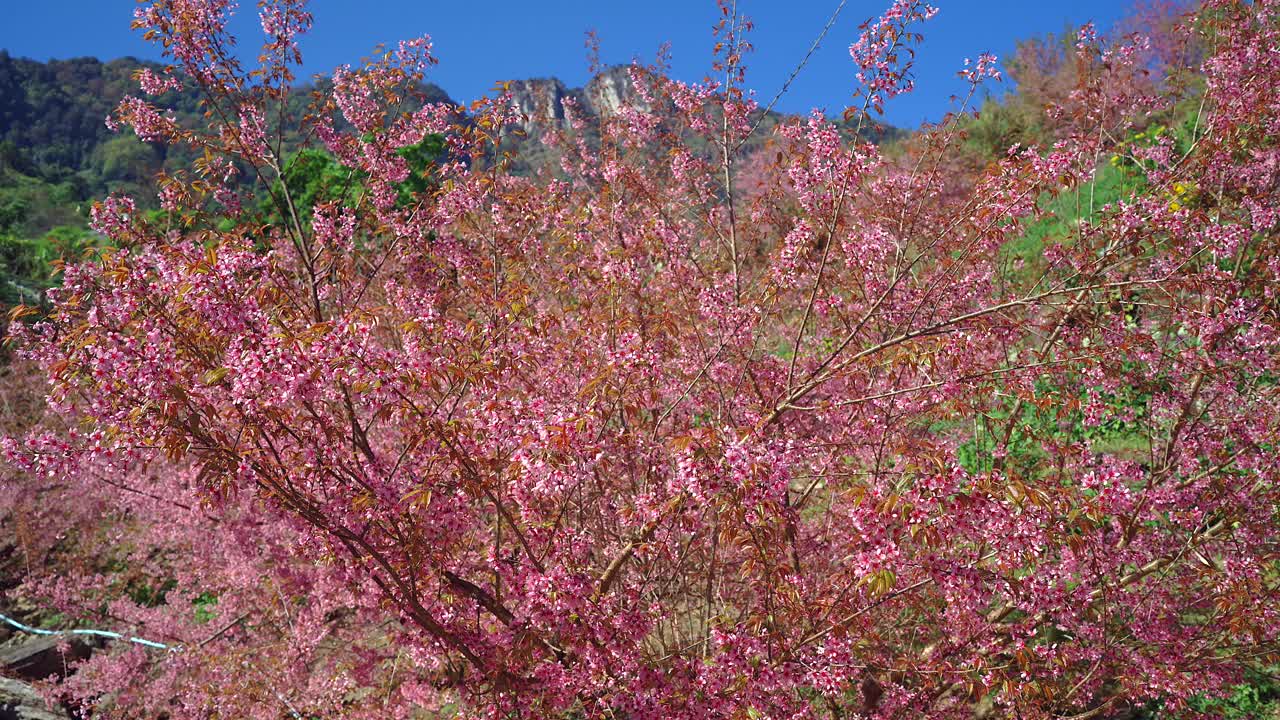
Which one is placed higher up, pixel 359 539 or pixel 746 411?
pixel 746 411

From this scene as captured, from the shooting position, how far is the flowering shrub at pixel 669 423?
2.66 meters

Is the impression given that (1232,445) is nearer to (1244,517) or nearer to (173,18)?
(1244,517)

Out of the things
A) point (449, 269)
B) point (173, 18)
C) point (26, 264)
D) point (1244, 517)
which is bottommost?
point (1244, 517)

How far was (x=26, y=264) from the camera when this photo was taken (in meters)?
18.7

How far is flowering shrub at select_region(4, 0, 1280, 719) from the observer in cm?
266

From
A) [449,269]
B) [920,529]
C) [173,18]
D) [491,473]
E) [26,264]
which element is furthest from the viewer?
[26,264]

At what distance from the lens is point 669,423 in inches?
191

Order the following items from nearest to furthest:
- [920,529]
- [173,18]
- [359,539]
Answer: [920,529] < [359,539] < [173,18]

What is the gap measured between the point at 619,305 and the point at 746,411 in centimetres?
126

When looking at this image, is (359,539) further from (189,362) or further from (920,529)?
(920,529)

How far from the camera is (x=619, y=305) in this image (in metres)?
4.92

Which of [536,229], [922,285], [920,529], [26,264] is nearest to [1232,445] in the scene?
[922,285]

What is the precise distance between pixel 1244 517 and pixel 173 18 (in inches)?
264

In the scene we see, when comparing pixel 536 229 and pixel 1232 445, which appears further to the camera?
pixel 536 229
